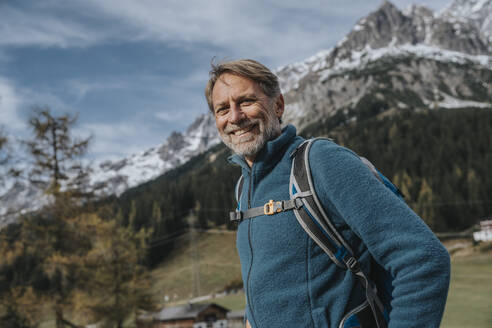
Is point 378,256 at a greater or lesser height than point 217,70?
lesser

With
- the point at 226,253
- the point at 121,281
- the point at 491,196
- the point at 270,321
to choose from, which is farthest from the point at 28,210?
the point at 491,196

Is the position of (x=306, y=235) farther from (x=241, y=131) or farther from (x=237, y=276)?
(x=237, y=276)

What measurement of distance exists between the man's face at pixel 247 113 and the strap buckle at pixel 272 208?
15.0 inches

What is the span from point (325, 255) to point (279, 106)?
1.04m

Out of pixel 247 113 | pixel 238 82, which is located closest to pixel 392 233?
pixel 247 113

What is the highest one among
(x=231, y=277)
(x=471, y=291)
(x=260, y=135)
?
(x=260, y=135)

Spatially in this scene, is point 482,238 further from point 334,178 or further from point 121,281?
point 334,178

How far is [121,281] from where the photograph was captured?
94.4 feet

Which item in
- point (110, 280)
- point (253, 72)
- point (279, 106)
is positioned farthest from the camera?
point (110, 280)

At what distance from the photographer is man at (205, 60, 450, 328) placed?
5.13ft

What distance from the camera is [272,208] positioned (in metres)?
2.01

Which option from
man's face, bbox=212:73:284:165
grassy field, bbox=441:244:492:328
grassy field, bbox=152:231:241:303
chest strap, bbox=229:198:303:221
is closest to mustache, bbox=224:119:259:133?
man's face, bbox=212:73:284:165

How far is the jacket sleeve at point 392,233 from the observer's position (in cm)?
153

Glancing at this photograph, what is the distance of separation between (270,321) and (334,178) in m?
0.82
